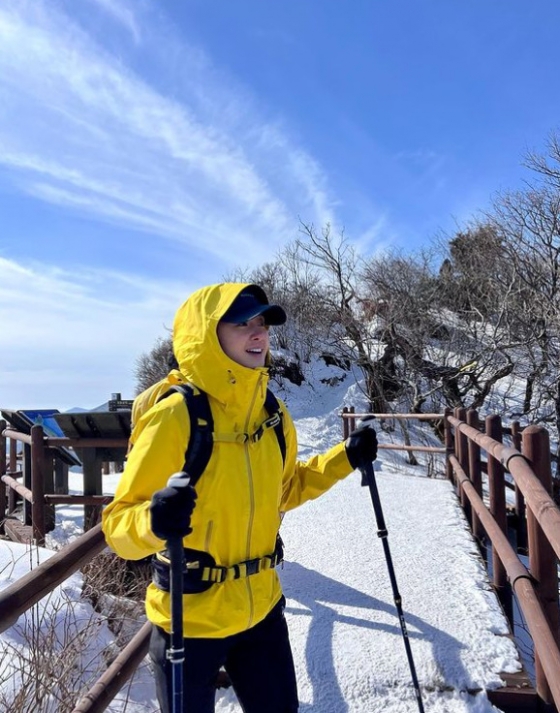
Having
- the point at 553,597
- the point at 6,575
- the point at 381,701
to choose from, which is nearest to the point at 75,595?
the point at 6,575

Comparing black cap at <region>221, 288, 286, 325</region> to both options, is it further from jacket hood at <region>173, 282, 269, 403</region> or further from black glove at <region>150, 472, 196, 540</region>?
black glove at <region>150, 472, 196, 540</region>

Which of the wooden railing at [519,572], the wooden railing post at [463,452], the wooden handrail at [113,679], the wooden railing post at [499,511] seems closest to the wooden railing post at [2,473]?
the wooden handrail at [113,679]

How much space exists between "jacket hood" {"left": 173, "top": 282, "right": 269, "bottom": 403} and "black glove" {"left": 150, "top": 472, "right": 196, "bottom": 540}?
0.44 metres

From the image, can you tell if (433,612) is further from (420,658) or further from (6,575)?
(6,575)

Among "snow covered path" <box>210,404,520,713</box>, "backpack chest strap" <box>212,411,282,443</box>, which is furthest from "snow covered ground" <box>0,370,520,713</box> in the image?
"backpack chest strap" <box>212,411,282,443</box>

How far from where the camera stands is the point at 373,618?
11.7ft

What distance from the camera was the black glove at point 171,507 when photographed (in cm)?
150

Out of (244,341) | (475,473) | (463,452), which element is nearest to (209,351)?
(244,341)

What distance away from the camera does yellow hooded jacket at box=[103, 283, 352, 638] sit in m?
1.71

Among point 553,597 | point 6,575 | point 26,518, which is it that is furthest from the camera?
point 26,518

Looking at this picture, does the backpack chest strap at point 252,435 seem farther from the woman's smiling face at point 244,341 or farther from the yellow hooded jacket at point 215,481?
the woman's smiling face at point 244,341

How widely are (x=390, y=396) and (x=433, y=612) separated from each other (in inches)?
603

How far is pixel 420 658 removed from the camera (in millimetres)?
3074

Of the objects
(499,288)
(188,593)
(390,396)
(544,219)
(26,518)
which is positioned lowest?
(188,593)
